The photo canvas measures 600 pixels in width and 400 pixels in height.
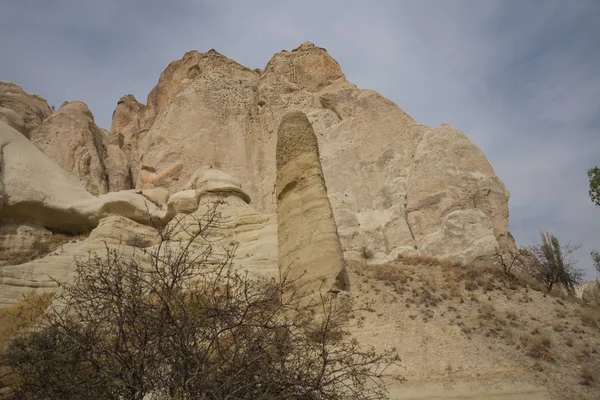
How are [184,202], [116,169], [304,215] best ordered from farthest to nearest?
[116,169], [184,202], [304,215]

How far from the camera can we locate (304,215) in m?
10.6

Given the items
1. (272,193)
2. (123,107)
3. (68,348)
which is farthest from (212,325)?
(123,107)

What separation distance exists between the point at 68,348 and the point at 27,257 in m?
10.9

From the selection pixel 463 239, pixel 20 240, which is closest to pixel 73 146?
pixel 20 240

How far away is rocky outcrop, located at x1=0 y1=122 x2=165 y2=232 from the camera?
14.8 meters

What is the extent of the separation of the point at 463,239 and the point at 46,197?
596 inches

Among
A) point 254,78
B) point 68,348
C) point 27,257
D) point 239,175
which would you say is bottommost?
point 68,348

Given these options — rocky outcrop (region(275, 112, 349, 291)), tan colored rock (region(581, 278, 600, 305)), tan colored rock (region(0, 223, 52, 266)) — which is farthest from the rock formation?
tan colored rock (region(581, 278, 600, 305))

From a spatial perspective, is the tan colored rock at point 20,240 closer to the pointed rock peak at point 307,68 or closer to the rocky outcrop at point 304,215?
the rocky outcrop at point 304,215

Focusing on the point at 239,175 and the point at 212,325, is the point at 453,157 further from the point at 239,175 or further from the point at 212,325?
the point at 212,325

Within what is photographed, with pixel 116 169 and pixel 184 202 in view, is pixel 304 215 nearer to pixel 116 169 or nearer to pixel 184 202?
pixel 184 202

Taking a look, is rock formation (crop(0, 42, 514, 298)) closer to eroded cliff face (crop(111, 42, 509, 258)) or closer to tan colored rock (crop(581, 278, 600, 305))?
eroded cliff face (crop(111, 42, 509, 258))

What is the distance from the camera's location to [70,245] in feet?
44.2

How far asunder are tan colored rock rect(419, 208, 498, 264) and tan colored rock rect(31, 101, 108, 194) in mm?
20115
